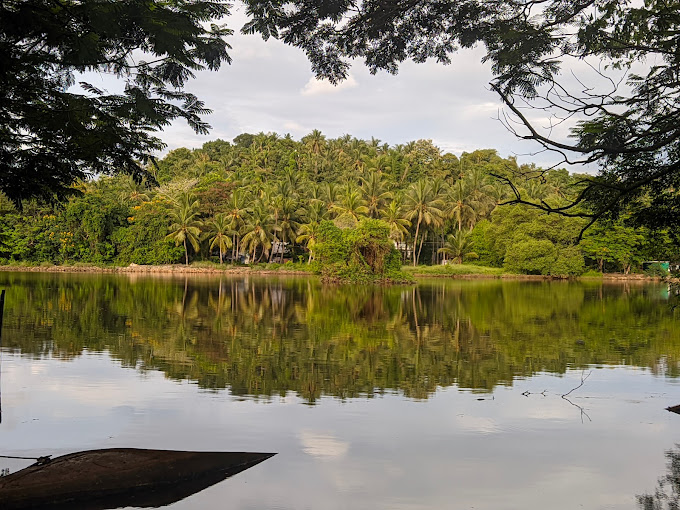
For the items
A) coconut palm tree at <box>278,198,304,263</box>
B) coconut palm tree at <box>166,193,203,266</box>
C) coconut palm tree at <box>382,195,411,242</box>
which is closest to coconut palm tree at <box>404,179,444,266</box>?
coconut palm tree at <box>382,195,411,242</box>

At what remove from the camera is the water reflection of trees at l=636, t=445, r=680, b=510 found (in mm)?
6296

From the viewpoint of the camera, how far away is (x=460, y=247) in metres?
67.2

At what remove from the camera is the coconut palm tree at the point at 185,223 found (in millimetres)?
61906

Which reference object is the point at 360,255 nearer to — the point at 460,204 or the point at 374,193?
the point at 374,193

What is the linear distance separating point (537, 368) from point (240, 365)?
626 centimetres

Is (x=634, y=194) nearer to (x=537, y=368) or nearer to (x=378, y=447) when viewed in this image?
(x=378, y=447)

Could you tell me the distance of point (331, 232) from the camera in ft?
159

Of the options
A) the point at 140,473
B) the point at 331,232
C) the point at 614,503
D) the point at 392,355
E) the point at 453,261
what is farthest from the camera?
the point at 453,261

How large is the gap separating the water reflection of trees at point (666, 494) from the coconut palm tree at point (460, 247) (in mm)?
60471

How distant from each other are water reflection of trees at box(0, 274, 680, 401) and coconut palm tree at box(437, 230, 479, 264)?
37.6 metres

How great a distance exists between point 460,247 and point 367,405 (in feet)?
192

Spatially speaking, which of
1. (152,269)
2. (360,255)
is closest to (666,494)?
(360,255)

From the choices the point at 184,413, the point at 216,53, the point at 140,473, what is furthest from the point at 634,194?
the point at 184,413

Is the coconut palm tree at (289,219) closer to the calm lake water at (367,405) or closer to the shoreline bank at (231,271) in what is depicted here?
the shoreline bank at (231,271)
